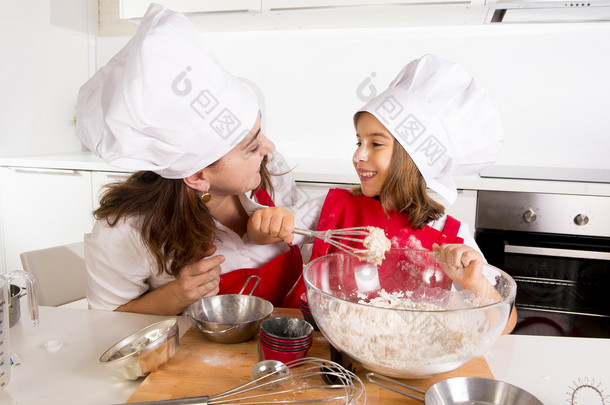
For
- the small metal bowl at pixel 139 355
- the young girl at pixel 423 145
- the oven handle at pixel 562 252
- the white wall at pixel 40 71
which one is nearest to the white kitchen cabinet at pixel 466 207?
the oven handle at pixel 562 252

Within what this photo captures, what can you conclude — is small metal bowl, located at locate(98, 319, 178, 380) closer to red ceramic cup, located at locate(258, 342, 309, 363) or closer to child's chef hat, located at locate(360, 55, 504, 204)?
red ceramic cup, located at locate(258, 342, 309, 363)

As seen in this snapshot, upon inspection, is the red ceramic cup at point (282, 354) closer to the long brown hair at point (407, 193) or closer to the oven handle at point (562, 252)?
the long brown hair at point (407, 193)

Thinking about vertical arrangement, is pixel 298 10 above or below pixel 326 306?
above

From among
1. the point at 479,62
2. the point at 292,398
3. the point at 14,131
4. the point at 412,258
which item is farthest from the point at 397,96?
the point at 14,131

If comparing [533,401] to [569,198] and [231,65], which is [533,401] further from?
[231,65]

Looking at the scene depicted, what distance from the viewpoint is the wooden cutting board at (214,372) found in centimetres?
66

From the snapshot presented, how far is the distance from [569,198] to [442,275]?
1101 millimetres

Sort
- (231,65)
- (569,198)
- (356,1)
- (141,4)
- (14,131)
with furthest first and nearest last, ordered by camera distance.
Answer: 1. (231,65)
2. (14,131)
3. (141,4)
4. (356,1)
5. (569,198)

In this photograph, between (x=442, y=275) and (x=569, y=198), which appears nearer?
(x=442, y=275)

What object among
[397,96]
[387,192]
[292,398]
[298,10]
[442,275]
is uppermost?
[298,10]

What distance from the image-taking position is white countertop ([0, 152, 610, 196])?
67.8 inches

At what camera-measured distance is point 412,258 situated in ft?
2.95

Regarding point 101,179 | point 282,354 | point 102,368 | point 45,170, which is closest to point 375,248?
point 282,354

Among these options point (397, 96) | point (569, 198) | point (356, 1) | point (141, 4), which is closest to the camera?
point (397, 96)
